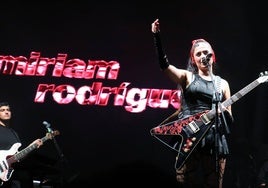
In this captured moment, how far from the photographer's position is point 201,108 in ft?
11.8

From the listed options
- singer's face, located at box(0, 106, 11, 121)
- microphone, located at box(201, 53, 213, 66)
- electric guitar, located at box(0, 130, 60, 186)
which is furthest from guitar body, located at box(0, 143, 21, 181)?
microphone, located at box(201, 53, 213, 66)

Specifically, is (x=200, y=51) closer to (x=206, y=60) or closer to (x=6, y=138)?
(x=206, y=60)

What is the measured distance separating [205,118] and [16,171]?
3774 mm

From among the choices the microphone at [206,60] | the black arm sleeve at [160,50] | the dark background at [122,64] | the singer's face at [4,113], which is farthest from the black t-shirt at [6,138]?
the microphone at [206,60]

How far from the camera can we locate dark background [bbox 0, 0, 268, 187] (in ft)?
25.6

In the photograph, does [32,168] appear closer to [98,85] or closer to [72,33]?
[98,85]

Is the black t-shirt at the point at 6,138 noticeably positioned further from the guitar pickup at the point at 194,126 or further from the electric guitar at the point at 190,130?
the guitar pickup at the point at 194,126

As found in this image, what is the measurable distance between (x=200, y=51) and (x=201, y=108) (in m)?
0.52

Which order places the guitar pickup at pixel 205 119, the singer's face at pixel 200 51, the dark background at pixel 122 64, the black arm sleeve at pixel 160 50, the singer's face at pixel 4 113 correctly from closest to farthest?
the black arm sleeve at pixel 160 50 < the guitar pickup at pixel 205 119 < the singer's face at pixel 200 51 < the singer's face at pixel 4 113 < the dark background at pixel 122 64

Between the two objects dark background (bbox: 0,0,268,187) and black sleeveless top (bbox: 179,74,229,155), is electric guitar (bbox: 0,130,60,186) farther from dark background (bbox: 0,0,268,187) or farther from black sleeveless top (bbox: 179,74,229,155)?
black sleeveless top (bbox: 179,74,229,155)

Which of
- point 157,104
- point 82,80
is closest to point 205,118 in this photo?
point 157,104

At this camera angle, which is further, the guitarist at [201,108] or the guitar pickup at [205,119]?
the guitar pickup at [205,119]

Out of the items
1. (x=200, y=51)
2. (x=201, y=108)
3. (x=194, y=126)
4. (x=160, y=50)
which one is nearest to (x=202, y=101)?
(x=201, y=108)

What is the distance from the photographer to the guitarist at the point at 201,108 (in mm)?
3424
